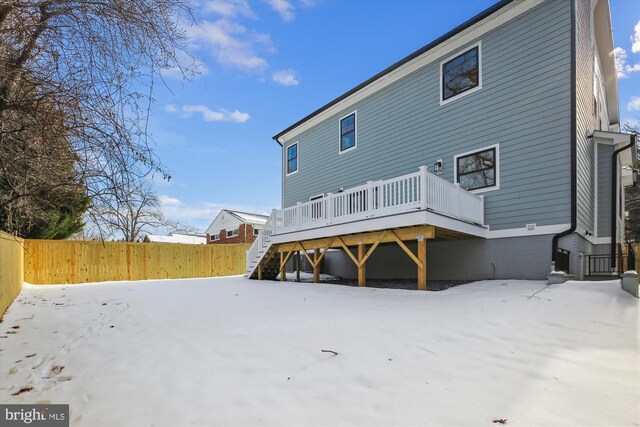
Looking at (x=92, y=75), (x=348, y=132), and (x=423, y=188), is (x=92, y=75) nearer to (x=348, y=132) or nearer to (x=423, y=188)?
(x=423, y=188)

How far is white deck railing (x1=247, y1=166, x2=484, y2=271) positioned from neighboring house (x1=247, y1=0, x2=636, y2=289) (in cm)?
4

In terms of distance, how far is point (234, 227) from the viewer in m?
30.0

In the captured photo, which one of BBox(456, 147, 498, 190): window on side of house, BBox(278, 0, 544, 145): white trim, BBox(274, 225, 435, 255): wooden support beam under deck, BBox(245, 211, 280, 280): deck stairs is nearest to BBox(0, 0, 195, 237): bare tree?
BBox(274, 225, 435, 255): wooden support beam under deck

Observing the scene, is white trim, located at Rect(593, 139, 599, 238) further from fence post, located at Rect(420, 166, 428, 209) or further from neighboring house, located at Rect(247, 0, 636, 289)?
fence post, located at Rect(420, 166, 428, 209)

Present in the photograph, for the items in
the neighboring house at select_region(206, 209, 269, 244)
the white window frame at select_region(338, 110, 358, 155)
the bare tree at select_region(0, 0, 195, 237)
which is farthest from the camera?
the neighboring house at select_region(206, 209, 269, 244)

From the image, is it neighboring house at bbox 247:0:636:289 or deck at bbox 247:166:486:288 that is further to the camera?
neighboring house at bbox 247:0:636:289

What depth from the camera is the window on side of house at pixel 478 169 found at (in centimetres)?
893

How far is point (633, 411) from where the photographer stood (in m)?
2.35

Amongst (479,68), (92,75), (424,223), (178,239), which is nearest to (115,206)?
(92,75)

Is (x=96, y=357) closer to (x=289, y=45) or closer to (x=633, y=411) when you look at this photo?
(x=633, y=411)

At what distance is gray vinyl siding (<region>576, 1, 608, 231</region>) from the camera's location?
8.12 metres

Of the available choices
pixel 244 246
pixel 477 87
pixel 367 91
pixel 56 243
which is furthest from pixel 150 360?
pixel 244 246

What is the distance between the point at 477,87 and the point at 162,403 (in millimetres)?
9872

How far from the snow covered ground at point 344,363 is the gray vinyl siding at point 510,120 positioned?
2993mm
